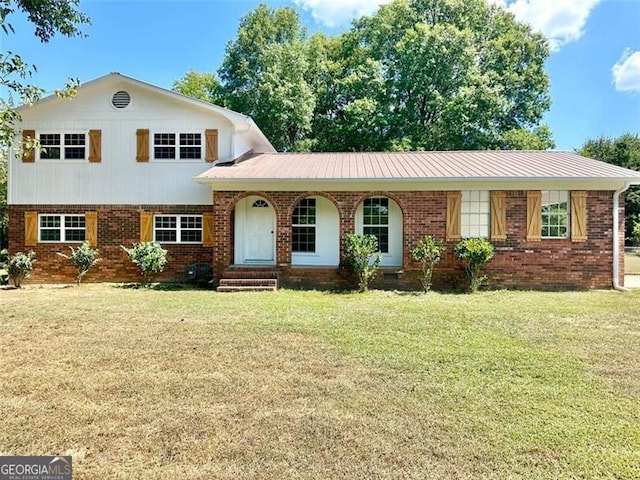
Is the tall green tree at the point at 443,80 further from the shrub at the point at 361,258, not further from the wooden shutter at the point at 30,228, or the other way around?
the wooden shutter at the point at 30,228

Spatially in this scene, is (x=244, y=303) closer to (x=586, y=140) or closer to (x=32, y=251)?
(x=32, y=251)

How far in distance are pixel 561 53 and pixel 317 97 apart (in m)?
15.0

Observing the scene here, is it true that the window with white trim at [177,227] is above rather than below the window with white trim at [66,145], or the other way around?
below

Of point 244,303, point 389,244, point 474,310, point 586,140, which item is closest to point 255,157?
point 389,244

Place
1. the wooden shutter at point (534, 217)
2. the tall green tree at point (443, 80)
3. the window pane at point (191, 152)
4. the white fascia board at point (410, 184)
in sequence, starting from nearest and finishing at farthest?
1. the white fascia board at point (410, 184)
2. the wooden shutter at point (534, 217)
3. the window pane at point (191, 152)
4. the tall green tree at point (443, 80)

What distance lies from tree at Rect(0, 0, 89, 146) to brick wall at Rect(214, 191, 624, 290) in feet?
21.8

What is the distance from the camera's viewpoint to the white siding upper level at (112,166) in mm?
13188

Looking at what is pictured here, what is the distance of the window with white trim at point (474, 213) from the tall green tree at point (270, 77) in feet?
43.8

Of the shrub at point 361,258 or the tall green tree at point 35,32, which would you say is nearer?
the tall green tree at point 35,32

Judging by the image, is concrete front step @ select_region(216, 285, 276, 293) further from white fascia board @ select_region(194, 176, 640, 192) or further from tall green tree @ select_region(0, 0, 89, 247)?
tall green tree @ select_region(0, 0, 89, 247)

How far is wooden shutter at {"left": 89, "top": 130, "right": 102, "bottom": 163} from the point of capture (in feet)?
43.3

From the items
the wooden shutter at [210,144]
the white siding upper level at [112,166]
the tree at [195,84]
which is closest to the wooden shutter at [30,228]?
the white siding upper level at [112,166]

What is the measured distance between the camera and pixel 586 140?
3391cm

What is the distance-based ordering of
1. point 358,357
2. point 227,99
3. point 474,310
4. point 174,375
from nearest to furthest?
point 174,375 → point 358,357 → point 474,310 → point 227,99
